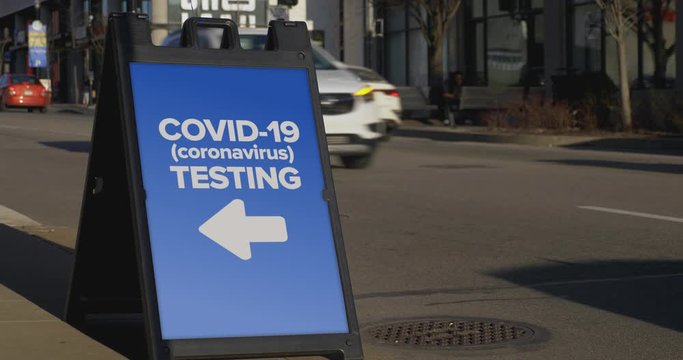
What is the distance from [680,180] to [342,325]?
458 inches

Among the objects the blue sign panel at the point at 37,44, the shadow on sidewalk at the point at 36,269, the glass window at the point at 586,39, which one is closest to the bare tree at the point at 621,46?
the glass window at the point at 586,39

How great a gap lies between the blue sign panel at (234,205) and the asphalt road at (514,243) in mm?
986

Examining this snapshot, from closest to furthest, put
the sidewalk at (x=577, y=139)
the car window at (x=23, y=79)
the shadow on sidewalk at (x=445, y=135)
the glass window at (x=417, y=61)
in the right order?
the sidewalk at (x=577, y=139) < the shadow on sidewalk at (x=445, y=135) < the glass window at (x=417, y=61) < the car window at (x=23, y=79)

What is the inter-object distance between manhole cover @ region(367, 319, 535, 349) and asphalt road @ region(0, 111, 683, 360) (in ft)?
0.33

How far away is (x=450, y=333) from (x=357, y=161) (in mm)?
11856

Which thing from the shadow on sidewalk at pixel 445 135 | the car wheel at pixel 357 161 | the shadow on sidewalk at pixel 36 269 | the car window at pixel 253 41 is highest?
the car window at pixel 253 41

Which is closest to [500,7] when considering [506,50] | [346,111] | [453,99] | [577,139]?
[506,50]

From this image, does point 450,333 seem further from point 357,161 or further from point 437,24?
point 437,24

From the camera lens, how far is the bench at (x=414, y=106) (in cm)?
3906

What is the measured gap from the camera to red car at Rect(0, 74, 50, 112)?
1978 inches

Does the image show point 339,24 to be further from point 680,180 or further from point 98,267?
point 98,267

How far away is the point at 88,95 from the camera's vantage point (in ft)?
219

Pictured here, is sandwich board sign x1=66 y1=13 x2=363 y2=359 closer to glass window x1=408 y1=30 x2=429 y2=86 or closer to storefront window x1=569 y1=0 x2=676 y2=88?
storefront window x1=569 y1=0 x2=676 y2=88

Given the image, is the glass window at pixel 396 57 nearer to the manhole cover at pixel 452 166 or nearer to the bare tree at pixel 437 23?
the bare tree at pixel 437 23
